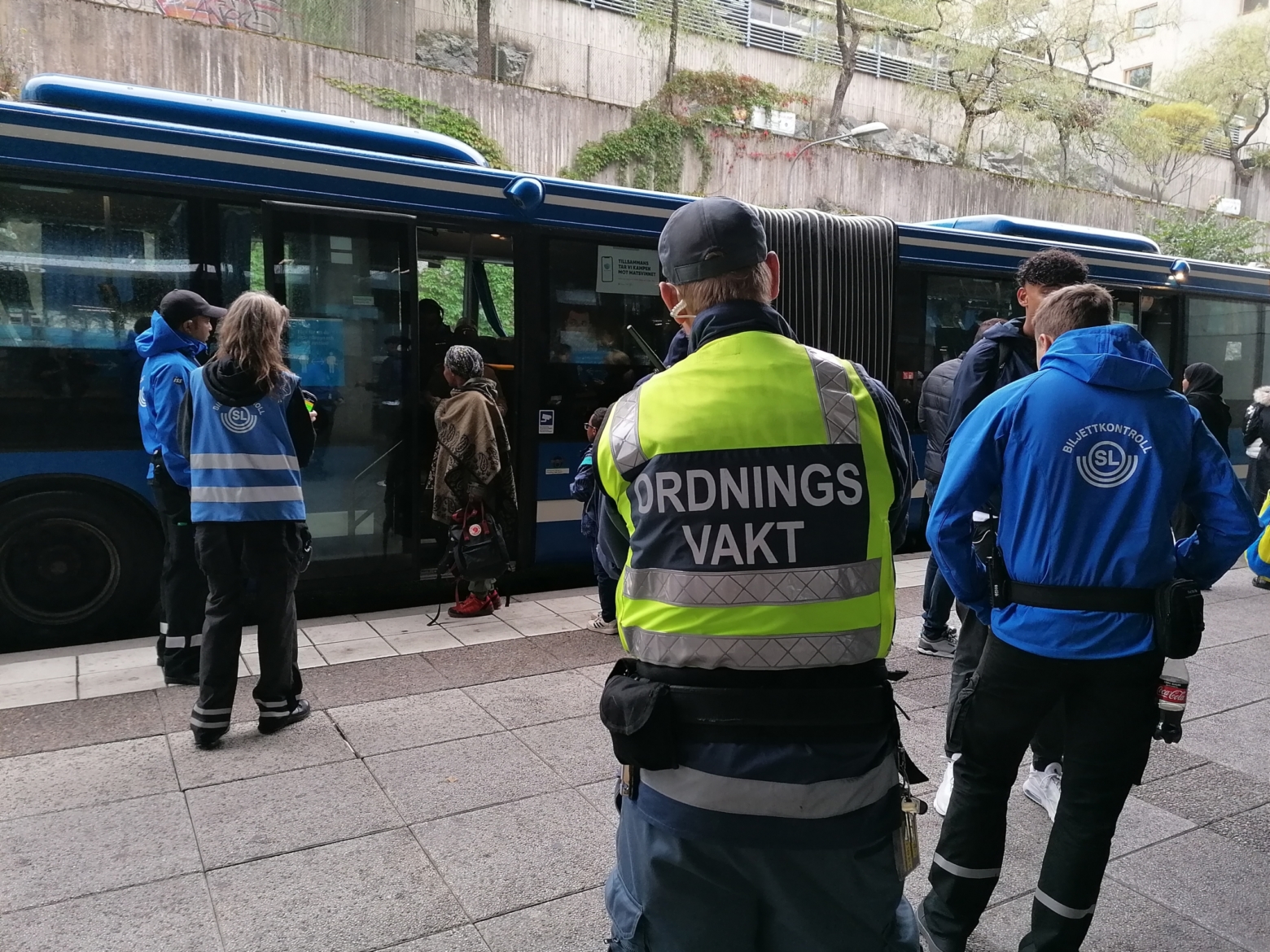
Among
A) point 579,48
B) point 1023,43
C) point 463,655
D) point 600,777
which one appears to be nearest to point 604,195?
point 463,655

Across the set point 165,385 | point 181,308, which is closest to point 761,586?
point 165,385

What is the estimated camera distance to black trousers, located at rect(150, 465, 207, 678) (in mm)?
4832

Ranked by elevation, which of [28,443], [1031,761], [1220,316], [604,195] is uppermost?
[604,195]

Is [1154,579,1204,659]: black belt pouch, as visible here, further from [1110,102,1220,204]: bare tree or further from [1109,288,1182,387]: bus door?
[1110,102,1220,204]: bare tree

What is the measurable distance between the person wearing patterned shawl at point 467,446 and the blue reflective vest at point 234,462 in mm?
1983

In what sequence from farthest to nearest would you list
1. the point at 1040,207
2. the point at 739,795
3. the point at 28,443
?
1. the point at 1040,207
2. the point at 28,443
3. the point at 739,795

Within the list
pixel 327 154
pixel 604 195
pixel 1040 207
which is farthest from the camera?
pixel 1040 207

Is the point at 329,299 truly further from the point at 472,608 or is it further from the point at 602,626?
the point at 602,626

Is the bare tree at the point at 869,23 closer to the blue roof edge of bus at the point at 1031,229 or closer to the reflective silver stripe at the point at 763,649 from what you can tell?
the blue roof edge of bus at the point at 1031,229

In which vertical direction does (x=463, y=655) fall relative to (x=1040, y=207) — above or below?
below

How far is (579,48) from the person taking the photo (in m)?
23.1

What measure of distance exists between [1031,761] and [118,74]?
55.2ft

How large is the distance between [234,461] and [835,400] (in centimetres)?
322

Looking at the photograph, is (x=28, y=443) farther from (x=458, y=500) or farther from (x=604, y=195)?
(x=604, y=195)
